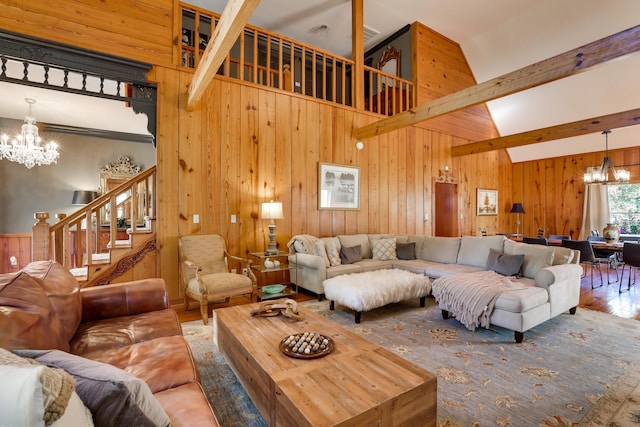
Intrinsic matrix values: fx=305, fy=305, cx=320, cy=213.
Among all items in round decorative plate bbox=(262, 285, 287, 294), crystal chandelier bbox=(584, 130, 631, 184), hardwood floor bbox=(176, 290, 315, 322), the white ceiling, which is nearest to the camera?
hardwood floor bbox=(176, 290, 315, 322)

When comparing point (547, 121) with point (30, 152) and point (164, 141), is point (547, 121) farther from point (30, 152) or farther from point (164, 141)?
point (30, 152)

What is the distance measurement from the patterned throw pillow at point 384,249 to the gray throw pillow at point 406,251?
83mm

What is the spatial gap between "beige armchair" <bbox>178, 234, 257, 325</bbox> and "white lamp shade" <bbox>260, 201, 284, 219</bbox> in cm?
70

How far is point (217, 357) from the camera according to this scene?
2545 millimetres

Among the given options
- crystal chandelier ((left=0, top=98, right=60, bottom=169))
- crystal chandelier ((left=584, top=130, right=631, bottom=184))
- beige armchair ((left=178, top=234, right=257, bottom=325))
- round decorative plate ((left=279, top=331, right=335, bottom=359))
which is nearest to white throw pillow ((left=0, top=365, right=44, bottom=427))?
round decorative plate ((left=279, top=331, right=335, bottom=359))

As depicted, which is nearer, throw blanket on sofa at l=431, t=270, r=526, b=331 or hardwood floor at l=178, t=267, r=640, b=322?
throw blanket on sofa at l=431, t=270, r=526, b=331

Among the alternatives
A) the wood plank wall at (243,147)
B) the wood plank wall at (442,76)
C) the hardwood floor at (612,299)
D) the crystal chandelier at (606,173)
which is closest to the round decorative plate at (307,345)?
the wood plank wall at (243,147)

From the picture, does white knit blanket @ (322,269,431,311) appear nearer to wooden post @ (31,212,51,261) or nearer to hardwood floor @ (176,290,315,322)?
hardwood floor @ (176,290,315,322)

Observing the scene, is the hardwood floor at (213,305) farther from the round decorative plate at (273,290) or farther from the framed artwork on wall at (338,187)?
the framed artwork on wall at (338,187)

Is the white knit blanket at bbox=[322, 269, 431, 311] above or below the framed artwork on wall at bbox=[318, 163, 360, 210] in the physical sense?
below

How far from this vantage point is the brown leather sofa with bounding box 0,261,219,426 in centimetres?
121

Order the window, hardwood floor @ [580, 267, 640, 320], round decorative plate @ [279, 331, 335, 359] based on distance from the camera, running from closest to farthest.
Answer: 1. round decorative plate @ [279, 331, 335, 359]
2. hardwood floor @ [580, 267, 640, 320]
3. the window

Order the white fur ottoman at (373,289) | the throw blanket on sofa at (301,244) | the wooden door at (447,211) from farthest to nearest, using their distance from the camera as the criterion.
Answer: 1. the wooden door at (447,211)
2. the throw blanket on sofa at (301,244)
3. the white fur ottoman at (373,289)

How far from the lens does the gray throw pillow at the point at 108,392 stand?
760mm
